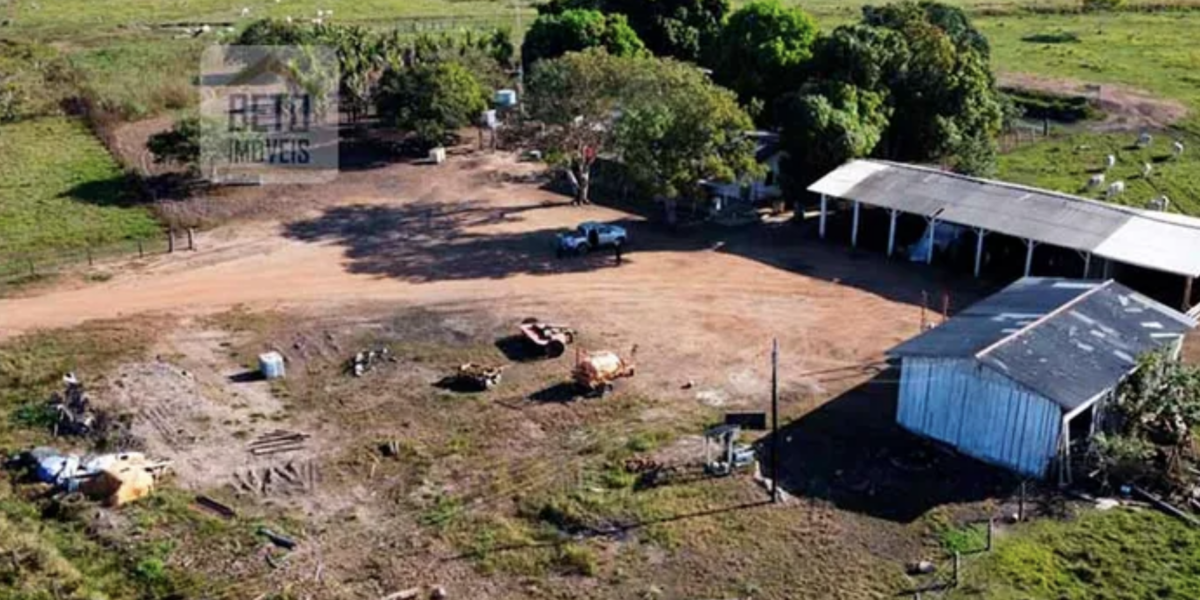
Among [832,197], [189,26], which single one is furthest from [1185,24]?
[189,26]

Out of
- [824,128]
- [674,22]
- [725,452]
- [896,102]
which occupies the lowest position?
[725,452]

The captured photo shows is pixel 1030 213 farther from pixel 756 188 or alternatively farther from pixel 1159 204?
pixel 756 188

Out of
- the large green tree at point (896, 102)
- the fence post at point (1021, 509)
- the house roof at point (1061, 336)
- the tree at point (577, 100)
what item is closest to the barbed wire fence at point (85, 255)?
the tree at point (577, 100)

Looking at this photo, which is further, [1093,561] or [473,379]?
[473,379]

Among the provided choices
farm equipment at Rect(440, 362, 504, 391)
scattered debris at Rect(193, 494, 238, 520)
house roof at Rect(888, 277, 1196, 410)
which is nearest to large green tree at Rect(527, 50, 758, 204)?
farm equipment at Rect(440, 362, 504, 391)

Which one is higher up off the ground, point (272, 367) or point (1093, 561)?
point (272, 367)

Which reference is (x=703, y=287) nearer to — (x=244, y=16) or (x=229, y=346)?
(x=229, y=346)

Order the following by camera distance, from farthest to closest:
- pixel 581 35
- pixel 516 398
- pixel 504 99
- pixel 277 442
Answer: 1. pixel 581 35
2. pixel 504 99
3. pixel 516 398
4. pixel 277 442

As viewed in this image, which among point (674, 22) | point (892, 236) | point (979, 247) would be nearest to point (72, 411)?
point (892, 236)
